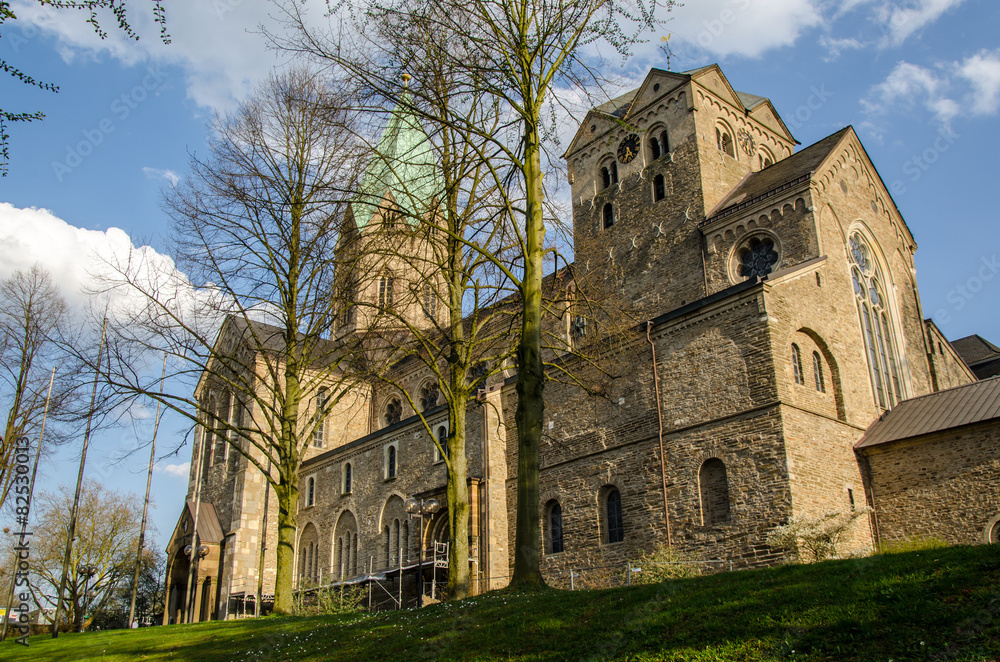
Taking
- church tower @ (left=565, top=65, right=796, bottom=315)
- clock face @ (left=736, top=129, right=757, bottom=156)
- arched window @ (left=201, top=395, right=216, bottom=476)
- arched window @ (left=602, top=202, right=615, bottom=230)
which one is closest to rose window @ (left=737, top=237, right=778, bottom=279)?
church tower @ (left=565, top=65, right=796, bottom=315)

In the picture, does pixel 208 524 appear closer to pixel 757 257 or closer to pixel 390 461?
pixel 390 461

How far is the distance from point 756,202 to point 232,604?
1059 inches

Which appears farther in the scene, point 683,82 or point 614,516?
point 683,82

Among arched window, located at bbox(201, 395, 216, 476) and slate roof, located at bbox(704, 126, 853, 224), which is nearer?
slate roof, located at bbox(704, 126, 853, 224)

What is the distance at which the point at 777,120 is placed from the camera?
35031 millimetres

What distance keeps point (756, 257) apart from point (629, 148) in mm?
9087

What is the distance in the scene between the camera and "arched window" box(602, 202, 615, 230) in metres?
33.0

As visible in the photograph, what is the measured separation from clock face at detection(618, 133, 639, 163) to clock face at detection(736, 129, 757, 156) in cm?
415

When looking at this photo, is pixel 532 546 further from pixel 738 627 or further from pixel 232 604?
pixel 232 604

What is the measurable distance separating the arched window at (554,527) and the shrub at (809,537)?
738 centimetres

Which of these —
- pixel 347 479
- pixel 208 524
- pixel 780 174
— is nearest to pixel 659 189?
pixel 780 174

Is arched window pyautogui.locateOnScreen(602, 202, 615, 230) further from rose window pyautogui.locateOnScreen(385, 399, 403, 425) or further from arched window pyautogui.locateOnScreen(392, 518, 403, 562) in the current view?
arched window pyautogui.locateOnScreen(392, 518, 403, 562)

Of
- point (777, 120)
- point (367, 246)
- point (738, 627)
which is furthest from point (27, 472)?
point (777, 120)

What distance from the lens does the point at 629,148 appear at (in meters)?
33.4
